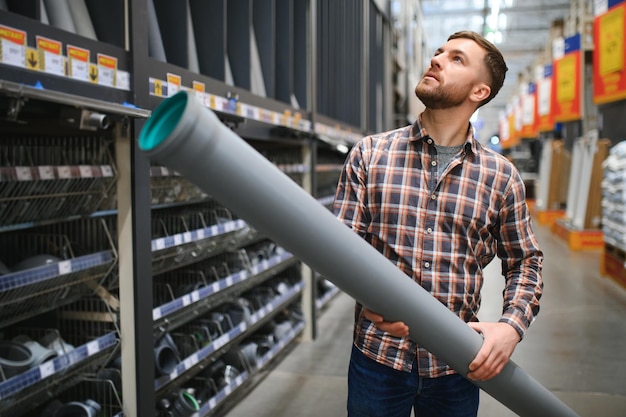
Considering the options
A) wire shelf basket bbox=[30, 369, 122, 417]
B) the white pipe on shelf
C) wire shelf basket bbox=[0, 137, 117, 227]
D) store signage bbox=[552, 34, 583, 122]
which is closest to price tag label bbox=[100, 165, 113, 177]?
wire shelf basket bbox=[0, 137, 117, 227]

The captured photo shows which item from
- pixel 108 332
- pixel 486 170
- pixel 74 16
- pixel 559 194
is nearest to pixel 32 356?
pixel 108 332

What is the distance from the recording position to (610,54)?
22.1ft

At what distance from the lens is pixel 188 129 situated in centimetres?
91

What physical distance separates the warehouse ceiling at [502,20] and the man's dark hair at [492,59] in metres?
15.3

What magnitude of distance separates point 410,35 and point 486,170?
976 centimetres

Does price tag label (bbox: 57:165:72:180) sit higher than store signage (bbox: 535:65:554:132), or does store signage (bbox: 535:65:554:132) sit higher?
store signage (bbox: 535:65:554:132)

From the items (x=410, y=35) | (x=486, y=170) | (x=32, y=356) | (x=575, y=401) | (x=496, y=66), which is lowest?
(x=575, y=401)

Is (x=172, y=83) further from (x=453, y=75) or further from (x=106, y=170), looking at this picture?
(x=453, y=75)

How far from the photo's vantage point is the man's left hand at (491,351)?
4.66ft

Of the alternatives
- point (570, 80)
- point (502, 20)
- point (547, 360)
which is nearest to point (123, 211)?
point (547, 360)

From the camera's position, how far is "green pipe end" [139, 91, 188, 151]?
938 millimetres

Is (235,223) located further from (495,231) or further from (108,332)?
(495,231)

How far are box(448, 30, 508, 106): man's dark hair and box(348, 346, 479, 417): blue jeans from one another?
78cm

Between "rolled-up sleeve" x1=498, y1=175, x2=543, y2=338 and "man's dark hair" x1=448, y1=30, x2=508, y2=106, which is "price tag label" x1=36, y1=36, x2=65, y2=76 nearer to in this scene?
"man's dark hair" x1=448, y1=30, x2=508, y2=106
